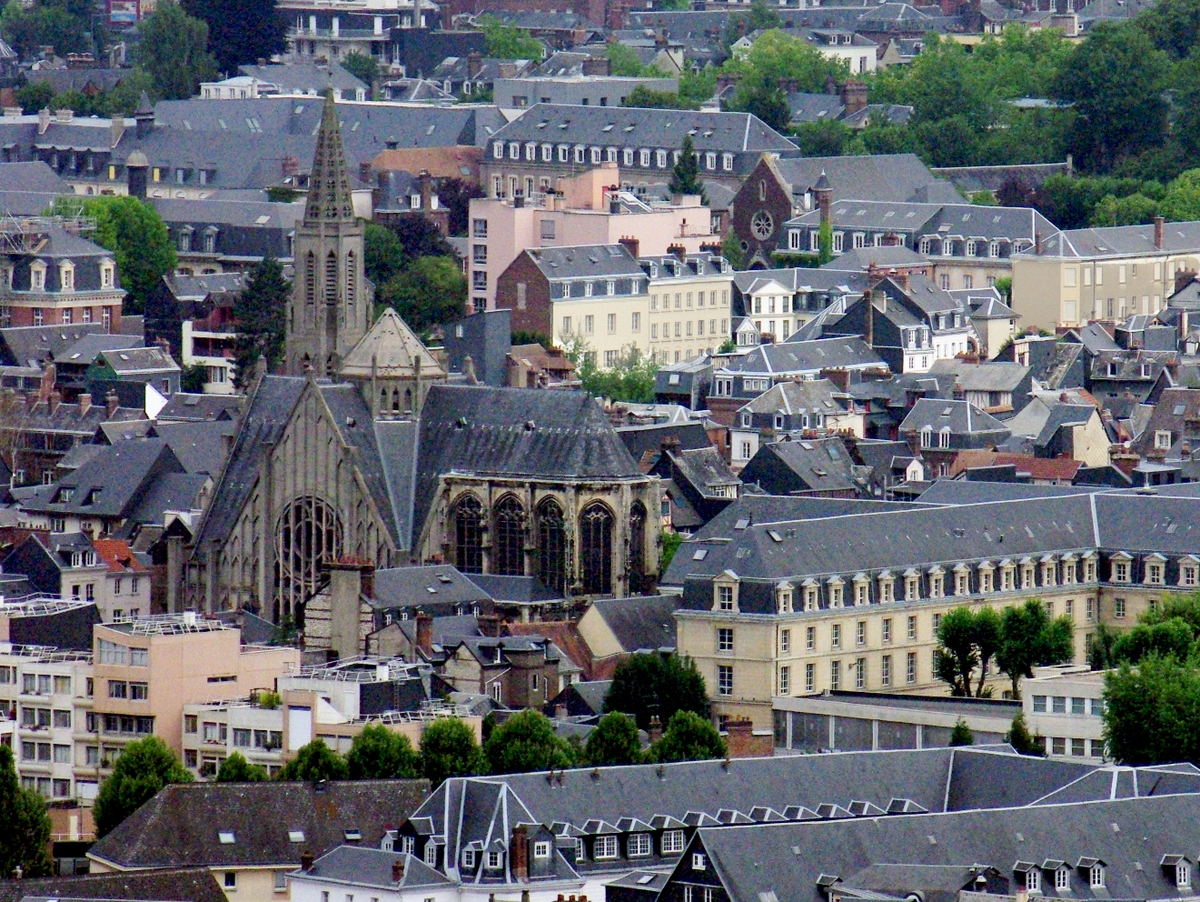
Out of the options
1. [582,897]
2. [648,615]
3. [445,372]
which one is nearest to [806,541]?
[648,615]

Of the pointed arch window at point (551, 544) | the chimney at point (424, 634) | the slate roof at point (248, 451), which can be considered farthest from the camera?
the slate roof at point (248, 451)

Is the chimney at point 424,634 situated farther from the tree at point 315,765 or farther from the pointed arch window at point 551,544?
the tree at point 315,765

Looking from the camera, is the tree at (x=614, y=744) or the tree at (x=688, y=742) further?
the tree at (x=688, y=742)

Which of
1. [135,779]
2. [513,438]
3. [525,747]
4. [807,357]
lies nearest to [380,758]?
[525,747]

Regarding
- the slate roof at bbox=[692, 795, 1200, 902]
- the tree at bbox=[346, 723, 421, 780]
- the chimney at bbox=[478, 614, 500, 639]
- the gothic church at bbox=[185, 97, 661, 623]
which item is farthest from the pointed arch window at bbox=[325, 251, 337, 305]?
the slate roof at bbox=[692, 795, 1200, 902]

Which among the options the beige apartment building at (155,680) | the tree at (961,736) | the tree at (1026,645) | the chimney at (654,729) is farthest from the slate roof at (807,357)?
the beige apartment building at (155,680)

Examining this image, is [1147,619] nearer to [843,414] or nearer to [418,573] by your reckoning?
[418,573]

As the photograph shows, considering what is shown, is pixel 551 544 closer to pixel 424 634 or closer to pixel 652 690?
pixel 424 634

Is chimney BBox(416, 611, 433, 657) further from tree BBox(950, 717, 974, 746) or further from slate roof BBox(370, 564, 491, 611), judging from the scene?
tree BBox(950, 717, 974, 746)
